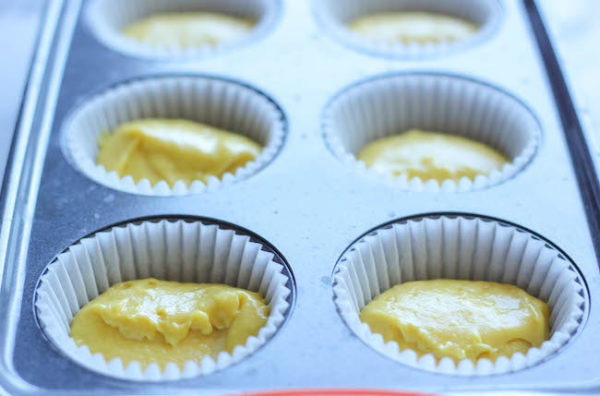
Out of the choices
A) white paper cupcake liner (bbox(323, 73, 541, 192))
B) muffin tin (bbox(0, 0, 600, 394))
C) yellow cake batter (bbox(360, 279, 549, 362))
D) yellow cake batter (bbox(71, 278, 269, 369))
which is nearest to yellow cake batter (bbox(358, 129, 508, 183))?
white paper cupcake liner (bbox(323, 73, 541, 192))

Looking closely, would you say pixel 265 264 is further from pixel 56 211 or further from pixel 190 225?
pixel 56 211

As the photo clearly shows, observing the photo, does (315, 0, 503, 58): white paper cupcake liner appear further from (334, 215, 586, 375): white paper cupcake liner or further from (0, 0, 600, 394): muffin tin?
(334, 215, 586, 375): white paper cupcake liner

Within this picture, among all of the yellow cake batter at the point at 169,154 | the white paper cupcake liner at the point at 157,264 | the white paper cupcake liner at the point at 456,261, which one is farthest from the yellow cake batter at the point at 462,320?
the yellow cake batter at the point at 169,154

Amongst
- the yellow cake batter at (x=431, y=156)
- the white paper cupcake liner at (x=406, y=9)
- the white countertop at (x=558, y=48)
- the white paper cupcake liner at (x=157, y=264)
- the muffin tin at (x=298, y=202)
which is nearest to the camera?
the muffin tin at (x=298, y=202)

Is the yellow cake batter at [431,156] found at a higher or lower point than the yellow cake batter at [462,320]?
higher

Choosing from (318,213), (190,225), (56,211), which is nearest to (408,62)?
(318,213)

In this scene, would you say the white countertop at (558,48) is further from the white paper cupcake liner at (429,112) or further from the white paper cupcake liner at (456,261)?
the white paper cupcake liner at (456,261)

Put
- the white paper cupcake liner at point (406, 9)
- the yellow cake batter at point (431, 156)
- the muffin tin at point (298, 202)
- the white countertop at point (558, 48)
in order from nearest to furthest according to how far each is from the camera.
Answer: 1. the muffin tin at point (298, 202)
2. the white countertop at point (558, 48)
3. the yellow cake batter at point (431, 156)
4. the white paper cupcake liner at point (406, 9)

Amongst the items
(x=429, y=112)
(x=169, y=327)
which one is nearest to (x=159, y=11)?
(x=429, y=112)
